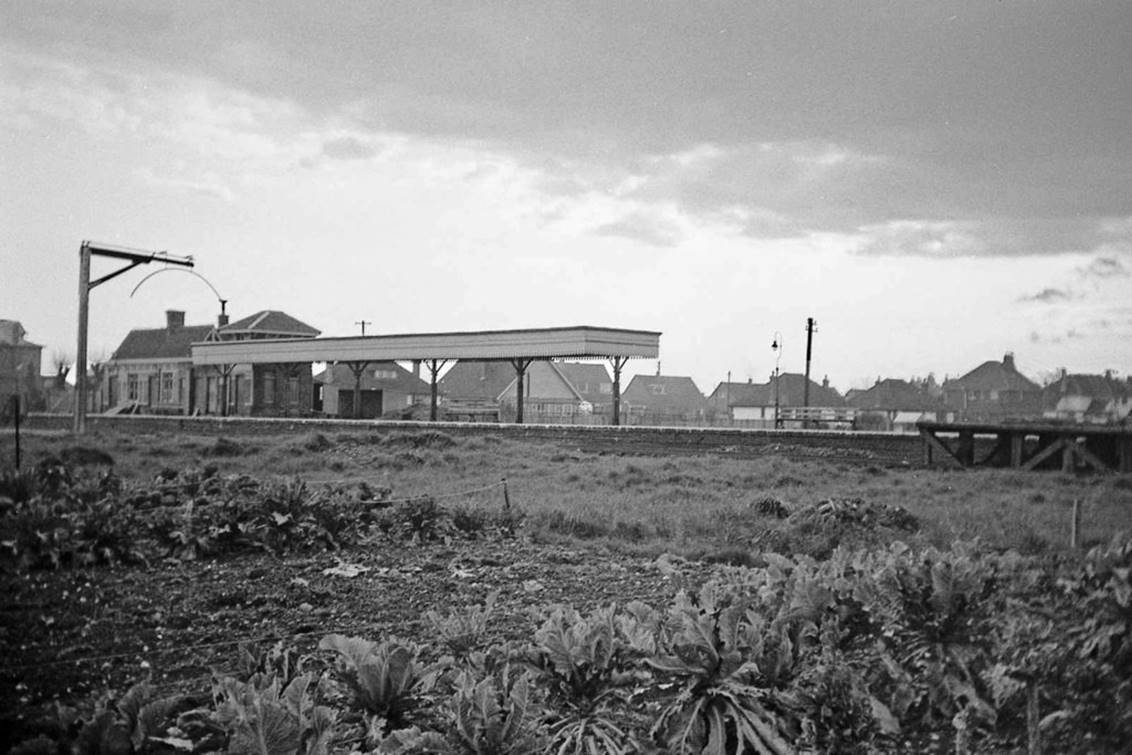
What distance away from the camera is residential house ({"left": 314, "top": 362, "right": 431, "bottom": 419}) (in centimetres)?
458

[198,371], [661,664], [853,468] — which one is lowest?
[661,664]

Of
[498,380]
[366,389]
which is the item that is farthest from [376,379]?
[498,380]

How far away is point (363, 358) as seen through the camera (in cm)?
420

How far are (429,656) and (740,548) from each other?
1.77 meters

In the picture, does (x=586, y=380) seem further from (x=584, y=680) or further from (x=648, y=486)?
(x=584, y=680)

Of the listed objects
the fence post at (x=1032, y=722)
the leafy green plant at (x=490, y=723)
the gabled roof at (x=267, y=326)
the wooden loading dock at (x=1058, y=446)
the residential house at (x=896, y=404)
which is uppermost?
the gabled roof at (x=267, y=326)

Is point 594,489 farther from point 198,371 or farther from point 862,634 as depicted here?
point 862,634

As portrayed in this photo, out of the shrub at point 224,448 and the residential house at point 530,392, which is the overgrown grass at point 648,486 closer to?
the shrub at point 224,448

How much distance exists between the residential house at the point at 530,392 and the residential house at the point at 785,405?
1.39 metres

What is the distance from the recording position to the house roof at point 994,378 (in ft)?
8.99

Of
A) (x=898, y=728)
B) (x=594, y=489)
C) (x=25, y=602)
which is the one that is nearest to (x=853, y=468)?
(x=594, y=489)

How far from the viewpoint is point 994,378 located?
2.84m

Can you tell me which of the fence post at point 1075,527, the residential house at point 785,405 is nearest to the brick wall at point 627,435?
the residential house at point 785,405

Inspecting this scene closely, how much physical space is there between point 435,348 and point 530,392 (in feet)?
19.6
